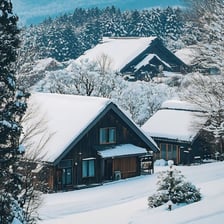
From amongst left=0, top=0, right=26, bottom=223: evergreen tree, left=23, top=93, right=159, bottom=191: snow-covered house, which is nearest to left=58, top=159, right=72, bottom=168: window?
left=23, top=93, right=159, bottom=191: snow-covered house

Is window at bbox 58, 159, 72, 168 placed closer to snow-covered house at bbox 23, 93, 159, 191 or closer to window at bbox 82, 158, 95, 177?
snow-covered house at bbox 23, 93, 159, 191

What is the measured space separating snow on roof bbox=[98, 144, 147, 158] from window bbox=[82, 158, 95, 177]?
0.90 meters

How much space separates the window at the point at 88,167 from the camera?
37.1m

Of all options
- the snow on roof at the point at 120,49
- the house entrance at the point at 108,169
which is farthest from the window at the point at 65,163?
the snow on roof at the point at 120,49

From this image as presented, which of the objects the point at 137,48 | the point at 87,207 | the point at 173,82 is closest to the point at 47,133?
the point at 87,207

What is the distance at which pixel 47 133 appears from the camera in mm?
35938

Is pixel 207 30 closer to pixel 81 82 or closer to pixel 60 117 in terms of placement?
pixel 60 117

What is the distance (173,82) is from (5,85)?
1969 inches

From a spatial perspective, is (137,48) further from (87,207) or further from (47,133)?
(87,207)

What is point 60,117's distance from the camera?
37.9 m

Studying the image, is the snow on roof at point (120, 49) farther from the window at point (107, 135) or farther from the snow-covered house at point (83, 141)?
the window at point (107, 135)

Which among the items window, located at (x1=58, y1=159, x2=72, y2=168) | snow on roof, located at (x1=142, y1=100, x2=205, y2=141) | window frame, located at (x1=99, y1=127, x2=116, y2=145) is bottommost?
window, located at (x1=58, y1=159, x2=72, y2=168)

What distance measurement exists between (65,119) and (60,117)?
0.52 metres

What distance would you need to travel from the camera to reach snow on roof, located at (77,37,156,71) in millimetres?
78188
